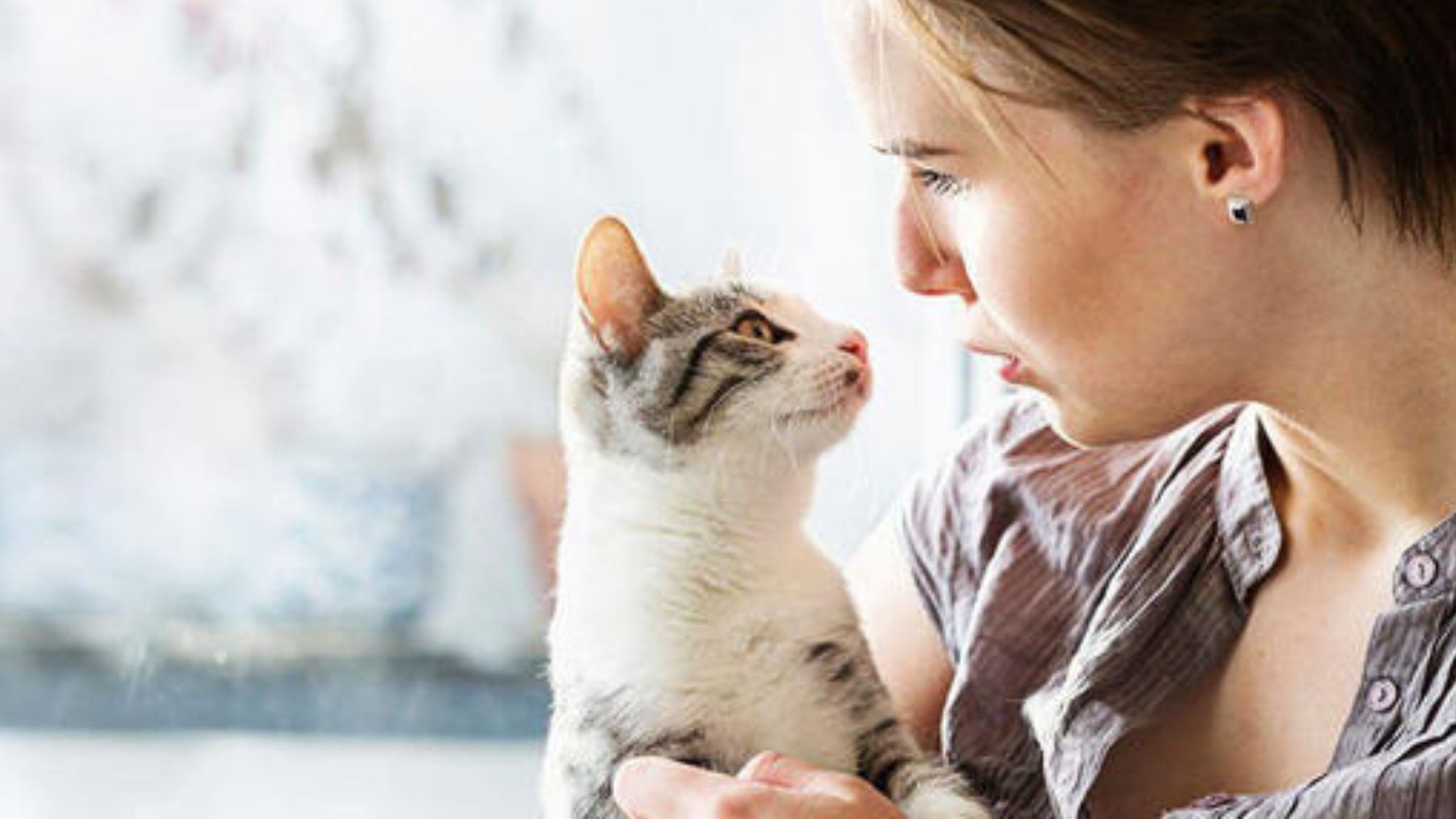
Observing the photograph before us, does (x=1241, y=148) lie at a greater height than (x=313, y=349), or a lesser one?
greater

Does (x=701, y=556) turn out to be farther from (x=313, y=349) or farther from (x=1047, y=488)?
(x=313, y=349)

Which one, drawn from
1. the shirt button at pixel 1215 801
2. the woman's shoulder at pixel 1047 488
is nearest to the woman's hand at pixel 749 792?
the shirt button at pixel 1215 801

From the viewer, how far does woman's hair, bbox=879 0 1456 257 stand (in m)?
0.91

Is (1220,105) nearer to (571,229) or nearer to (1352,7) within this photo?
(1352,7)

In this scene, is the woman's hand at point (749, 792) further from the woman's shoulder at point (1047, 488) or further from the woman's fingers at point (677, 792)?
the woman's shoulder at point (1047, 488)

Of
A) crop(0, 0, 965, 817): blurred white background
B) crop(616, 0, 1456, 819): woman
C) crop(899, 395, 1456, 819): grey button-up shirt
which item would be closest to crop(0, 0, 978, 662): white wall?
crop(0, 0, 965, 817): blurred white background

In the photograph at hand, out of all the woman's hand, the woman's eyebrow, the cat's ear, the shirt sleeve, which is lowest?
the woman's hand

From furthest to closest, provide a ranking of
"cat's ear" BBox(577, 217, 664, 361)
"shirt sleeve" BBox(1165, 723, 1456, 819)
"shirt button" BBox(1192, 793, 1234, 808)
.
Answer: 1. "cat's ear" BBox(577, 217, 664, 361)
2. "shirt button" BBox(1192, 793, 1234, 808)
3. "shirt sleeve" BBox(1165, 723, 1456, 819)

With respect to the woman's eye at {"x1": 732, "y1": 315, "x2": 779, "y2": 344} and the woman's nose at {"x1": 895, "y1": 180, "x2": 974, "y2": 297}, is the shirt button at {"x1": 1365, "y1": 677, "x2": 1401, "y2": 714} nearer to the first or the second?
the woman's nose at {"x1": 895, "y1": 180, "x2": 974, "y2": 297}

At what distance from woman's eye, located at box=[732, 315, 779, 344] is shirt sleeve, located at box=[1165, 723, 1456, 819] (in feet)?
1.35

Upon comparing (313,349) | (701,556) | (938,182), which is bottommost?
(701,556)

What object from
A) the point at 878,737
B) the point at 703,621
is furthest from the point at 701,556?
the point at 878,737

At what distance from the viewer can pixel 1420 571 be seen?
3.30 feet

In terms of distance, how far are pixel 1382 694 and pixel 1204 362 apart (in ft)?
0.64
